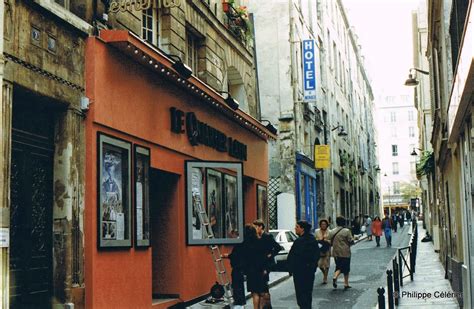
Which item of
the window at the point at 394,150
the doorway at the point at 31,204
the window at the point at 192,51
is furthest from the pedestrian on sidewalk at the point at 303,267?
the window at the point at 394,150

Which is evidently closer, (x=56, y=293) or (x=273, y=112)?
(x=56, y=293)

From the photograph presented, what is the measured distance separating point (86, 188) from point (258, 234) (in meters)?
3.32

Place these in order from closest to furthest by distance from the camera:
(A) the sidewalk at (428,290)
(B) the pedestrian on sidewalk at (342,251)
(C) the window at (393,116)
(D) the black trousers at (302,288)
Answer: (D) the black trousers at (302,288)
(A) the sidewalk at (428,290)
(B) the pedestrian on sidewalk at (342,251)
(C) the window at (393,116)

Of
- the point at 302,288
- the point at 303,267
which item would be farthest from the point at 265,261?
the point at 302,288

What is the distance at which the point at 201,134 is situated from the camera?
598 inches

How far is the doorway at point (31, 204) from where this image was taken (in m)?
8.61

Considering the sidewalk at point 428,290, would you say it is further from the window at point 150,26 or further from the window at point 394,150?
the window at point 394,150

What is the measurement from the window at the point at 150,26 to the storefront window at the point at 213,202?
258cm

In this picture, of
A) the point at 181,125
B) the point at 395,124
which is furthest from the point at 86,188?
the point at 395,124

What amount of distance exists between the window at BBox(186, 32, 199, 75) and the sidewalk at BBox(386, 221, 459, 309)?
691 centimetres

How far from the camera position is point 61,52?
9.42 meters

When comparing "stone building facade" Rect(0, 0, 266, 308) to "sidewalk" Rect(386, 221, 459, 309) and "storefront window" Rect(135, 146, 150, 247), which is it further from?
"sidewalk" Rect(386, 221, 459, 309)

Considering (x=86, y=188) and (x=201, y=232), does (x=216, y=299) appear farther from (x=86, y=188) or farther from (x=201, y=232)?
(x=86, y=188)

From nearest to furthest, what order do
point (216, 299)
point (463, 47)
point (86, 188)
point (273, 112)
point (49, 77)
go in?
1. point (463, 47)
2. point (49, 77)
3. point (86, 188)
4. point (216, 299)
5. point (273, 112)
